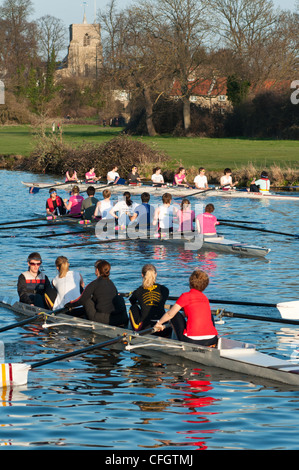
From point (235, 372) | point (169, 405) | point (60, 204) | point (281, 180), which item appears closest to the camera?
point (169, 405)

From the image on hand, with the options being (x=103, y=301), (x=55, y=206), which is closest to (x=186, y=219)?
(x=55, y=206)

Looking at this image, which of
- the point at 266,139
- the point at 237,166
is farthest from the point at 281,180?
the point at 266,139

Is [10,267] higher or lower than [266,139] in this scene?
lower

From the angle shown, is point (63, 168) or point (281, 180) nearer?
point (281, 180)

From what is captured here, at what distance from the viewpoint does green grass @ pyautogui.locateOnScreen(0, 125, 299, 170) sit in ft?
146

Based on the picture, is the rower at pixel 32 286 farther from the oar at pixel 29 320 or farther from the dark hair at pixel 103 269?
the dark hair at pixel 103 269

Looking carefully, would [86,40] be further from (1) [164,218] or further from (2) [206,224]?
(2) [206,224]

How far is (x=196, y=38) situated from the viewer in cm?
6675

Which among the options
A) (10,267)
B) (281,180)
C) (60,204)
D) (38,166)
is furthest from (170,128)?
(10,267)

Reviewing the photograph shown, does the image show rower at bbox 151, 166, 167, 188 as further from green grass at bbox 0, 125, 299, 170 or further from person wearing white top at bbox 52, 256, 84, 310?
person wearing white top at bbox 52, 256, 84, 310

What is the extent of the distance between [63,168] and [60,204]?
70.3 ft
